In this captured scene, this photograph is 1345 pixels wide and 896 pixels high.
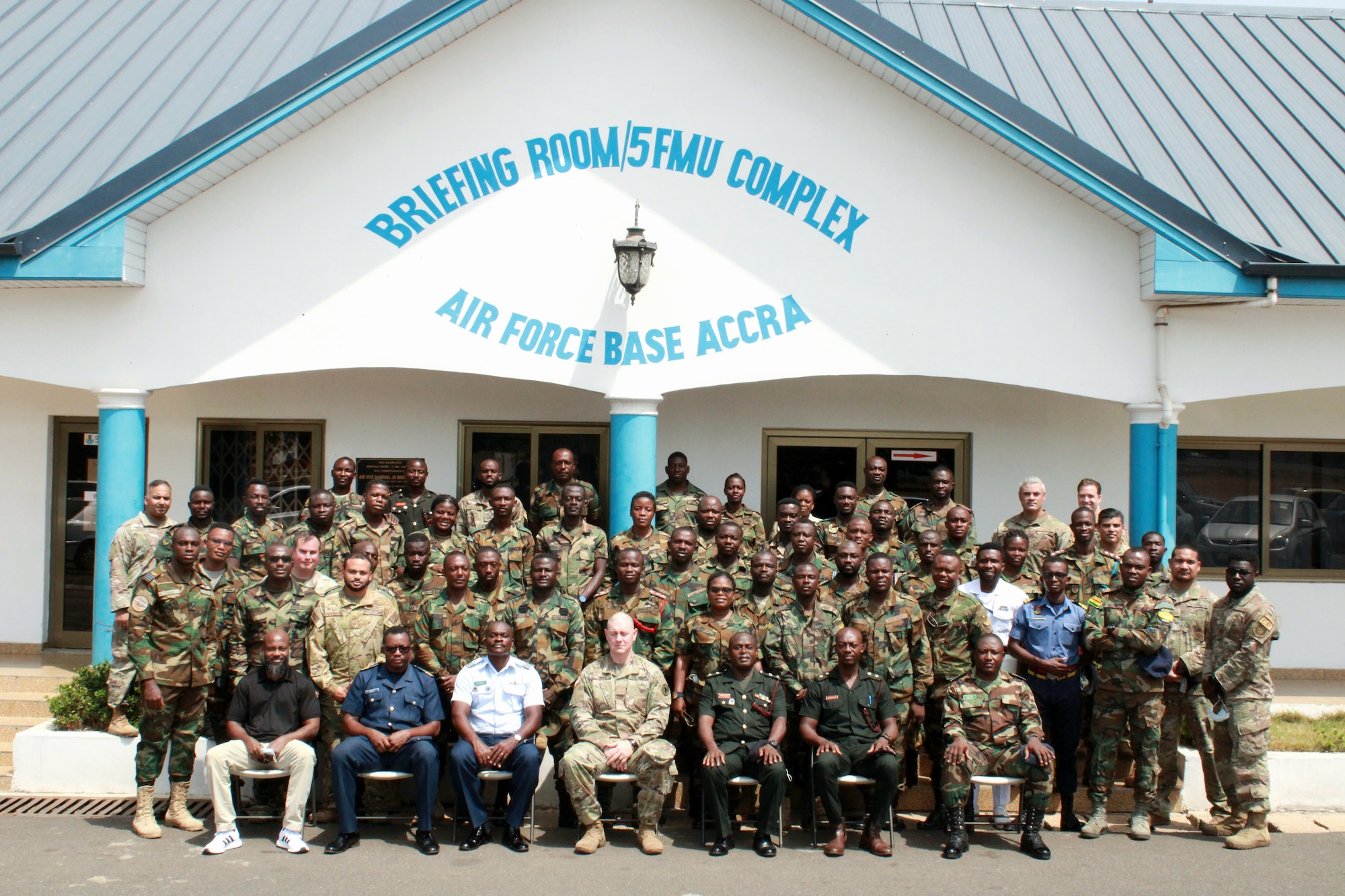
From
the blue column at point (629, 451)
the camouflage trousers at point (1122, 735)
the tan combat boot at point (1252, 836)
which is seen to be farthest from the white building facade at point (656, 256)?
the tan combat boot at point (1252, 836)

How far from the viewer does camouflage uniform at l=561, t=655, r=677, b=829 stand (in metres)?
6.27

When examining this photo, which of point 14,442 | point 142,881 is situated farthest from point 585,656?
point 14,442

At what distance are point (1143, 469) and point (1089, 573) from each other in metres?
1.52

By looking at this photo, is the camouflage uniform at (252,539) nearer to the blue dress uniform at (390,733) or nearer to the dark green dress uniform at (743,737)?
the blue dress uniform at (390,733)

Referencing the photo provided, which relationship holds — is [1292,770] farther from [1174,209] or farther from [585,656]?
[585,656]

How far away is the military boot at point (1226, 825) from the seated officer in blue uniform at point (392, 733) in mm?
4374

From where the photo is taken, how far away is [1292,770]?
23.0 feet

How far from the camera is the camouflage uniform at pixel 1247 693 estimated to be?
6371 millimetres

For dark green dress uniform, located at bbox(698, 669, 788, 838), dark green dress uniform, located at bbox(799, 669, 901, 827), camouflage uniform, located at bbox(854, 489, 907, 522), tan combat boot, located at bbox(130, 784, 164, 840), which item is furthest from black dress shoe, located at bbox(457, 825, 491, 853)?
camouflage uniform, located at bbox(854, 489, 907, 522)

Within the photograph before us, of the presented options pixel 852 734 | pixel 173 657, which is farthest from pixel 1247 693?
pixel 173 657

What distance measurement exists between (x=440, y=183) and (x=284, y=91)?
47.1 inches

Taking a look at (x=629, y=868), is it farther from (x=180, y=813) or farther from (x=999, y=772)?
(x=180, y=813)

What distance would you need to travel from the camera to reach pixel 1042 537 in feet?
25.4

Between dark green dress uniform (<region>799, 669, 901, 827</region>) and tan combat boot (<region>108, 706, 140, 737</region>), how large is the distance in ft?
13.6
